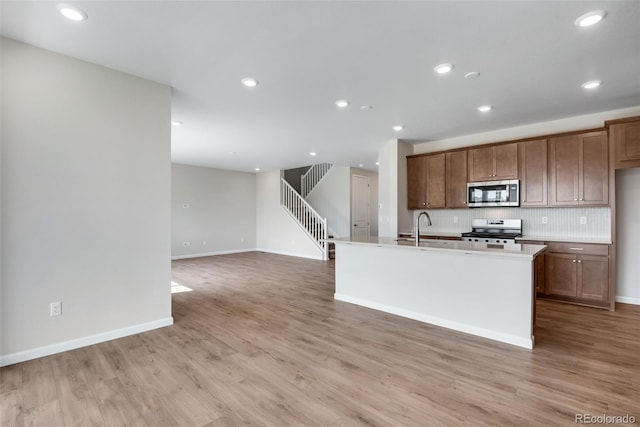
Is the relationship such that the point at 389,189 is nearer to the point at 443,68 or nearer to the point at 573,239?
the point at 573,239

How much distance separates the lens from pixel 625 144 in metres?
3.71

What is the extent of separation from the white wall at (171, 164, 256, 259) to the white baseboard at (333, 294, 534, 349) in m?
5.88

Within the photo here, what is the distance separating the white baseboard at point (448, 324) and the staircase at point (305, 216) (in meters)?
3.85

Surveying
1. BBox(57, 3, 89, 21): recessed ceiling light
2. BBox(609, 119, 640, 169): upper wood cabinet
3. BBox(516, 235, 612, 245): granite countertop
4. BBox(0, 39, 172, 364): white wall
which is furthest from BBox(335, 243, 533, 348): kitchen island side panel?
Answer: BBox(57, 3, 89, 21): recessed ceiling light

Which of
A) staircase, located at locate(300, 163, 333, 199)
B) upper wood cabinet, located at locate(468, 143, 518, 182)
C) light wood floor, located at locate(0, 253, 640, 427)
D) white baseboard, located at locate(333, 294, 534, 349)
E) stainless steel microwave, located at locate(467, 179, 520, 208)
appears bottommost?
light wood floor, located at locate(0, 253, 640, 427)

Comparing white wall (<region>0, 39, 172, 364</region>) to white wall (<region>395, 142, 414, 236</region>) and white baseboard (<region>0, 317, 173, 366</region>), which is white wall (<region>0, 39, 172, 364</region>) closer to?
white baseboard (<region>0, 317, 173, 366</region>)

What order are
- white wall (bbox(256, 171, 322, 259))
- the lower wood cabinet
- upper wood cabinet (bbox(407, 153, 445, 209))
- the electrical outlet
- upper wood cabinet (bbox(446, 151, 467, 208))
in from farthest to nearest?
white wall (bbox(256, 171, 322, 259)), upper wood cabinet (bbox(407, 153, 445, 209)), upper wood cabinet (bbox(446, 151, 467, 208)), the lower wood cabinet, the electrical outlet

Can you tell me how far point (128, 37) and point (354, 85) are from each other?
84.8 inches

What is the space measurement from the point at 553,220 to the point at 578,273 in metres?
0.95

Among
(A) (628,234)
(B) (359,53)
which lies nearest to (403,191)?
(A) (628,234)

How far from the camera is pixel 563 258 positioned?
411 cm

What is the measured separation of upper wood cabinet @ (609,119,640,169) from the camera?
363 cm

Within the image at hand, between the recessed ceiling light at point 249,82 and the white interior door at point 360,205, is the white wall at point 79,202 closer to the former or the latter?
the recessed ceiling light at point 249,82

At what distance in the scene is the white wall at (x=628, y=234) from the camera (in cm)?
405
